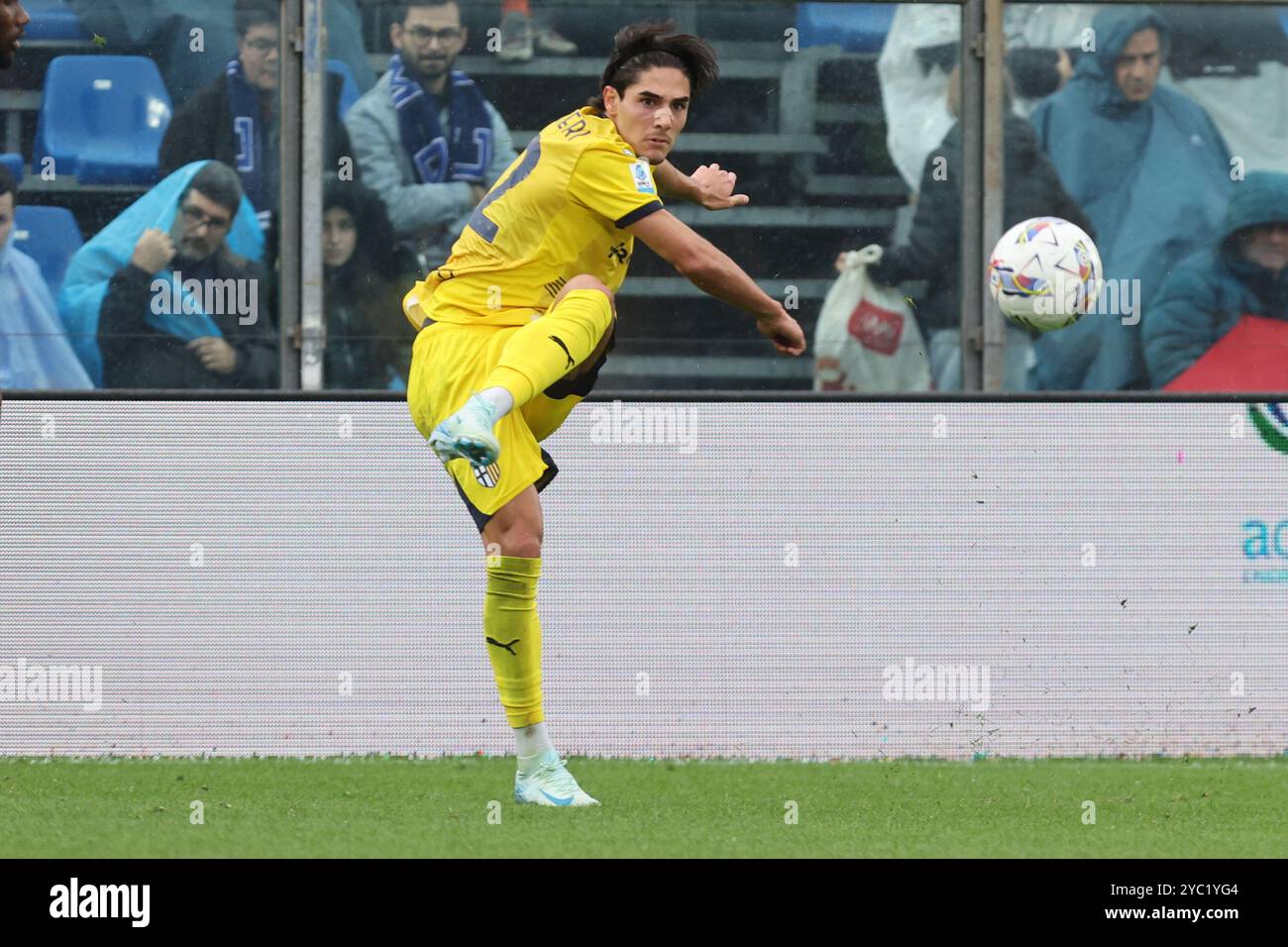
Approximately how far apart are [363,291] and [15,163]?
1.47 meters

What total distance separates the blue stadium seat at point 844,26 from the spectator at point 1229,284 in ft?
5.19

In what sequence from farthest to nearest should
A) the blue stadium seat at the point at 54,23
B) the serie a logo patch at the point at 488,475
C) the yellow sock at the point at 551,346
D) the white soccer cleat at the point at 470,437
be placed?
the blue stadium seat at the point at 54,23
the serie a logo patch at the point at 488,475
the yellow sock at the point at 551,346
the white soccer cleat at the point at 470,437

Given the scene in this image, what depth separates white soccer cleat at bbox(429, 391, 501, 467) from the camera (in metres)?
4.58

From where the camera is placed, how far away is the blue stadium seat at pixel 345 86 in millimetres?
7823

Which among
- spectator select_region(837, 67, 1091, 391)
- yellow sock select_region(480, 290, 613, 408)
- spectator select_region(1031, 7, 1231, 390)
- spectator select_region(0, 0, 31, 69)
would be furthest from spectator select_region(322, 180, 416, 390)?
spectator select_region(0, 0, 31, 69)

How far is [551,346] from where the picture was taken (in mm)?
4859

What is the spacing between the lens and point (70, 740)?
6438 millimetres

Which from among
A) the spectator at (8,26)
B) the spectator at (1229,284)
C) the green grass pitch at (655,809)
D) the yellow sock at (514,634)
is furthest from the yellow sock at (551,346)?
the spectator at (1229,284)

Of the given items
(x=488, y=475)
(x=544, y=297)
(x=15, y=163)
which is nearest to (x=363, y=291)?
(x=15, y=163)

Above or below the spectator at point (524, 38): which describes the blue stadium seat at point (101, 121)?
below

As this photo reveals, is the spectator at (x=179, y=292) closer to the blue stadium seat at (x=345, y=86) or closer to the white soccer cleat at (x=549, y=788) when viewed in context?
the blue stadium seat at (x=345, y=86)

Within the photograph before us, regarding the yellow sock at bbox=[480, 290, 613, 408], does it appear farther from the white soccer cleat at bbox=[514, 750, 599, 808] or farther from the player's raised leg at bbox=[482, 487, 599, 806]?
the white soccer cleat at bbox=[514, 750, 599, 808]

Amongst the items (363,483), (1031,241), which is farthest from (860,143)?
(363,483)

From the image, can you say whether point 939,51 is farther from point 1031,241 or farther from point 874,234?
point 1031,241
